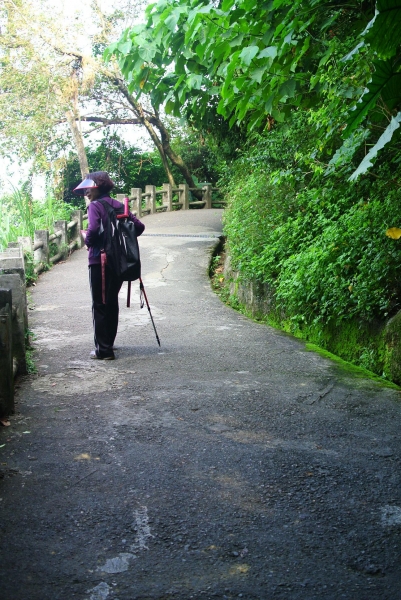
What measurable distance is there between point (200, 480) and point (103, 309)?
3620 millimetres

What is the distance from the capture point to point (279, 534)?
3.41 metres

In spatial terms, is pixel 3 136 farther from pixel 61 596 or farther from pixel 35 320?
pixel 61 596

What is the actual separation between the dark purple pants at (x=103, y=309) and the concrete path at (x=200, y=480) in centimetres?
27

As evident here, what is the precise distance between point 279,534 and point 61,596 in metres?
1.14

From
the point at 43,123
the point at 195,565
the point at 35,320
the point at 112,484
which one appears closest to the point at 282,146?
the point at 35,320

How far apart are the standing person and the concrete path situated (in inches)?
11.4

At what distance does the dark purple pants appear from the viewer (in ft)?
23.9

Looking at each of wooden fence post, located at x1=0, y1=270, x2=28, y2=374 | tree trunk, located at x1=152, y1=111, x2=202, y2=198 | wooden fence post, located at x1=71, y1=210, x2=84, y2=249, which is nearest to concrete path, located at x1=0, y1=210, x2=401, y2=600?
wooden fence post, located at x1=0, y1=270, x2=28, y2=374

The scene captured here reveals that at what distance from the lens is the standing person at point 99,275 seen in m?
7.29

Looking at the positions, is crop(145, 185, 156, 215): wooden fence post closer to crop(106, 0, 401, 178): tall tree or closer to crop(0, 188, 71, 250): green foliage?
crop(0, 188, 71, 250): green foliage

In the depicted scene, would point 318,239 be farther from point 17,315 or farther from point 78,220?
point 78,220

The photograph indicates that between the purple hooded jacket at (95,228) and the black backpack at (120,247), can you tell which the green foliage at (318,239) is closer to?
the black backpack at (120,247)

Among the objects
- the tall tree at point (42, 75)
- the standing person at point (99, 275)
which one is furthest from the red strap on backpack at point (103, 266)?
the tall tree at point (42, 75)

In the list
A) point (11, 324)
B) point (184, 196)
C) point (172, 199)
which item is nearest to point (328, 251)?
point (11, 324)
